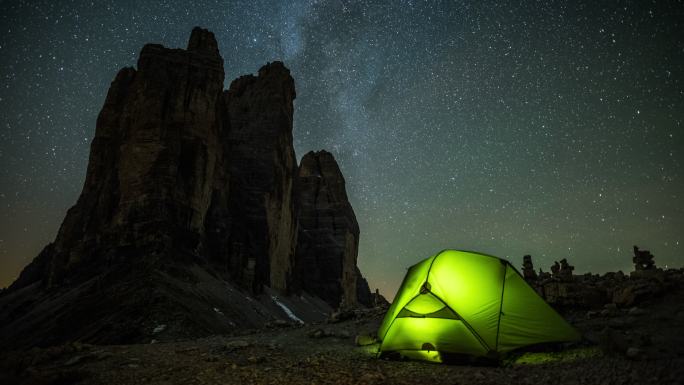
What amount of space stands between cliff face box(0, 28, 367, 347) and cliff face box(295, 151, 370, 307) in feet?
40.4

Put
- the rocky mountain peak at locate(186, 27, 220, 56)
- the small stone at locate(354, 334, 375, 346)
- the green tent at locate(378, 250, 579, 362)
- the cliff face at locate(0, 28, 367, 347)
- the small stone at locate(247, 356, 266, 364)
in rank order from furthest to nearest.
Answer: the rocky mountain peak at locate(186, 27, 220, 56) < the cliff face at locate(0, 28, 367, 347) < the small stone at locate(354, 334, 375, 346) < the small stone at locate(247, 356, 266, 364) < the green tent at locate(378, 250, 579, 362)

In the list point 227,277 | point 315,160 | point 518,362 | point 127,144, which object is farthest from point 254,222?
point 518,362

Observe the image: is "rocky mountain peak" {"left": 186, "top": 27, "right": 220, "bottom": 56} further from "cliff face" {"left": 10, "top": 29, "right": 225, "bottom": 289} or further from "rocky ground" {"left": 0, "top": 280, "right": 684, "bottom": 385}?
"rocky ground" {"left": 0, "top": 280, "right": 684, "bottom": 385}

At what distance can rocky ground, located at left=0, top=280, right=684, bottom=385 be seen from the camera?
6.45 meters

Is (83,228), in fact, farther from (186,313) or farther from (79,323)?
(186,313)

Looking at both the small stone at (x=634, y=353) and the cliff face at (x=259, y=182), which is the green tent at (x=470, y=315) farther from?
the cliff face at (x=259, y=182)

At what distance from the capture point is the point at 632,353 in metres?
6.56

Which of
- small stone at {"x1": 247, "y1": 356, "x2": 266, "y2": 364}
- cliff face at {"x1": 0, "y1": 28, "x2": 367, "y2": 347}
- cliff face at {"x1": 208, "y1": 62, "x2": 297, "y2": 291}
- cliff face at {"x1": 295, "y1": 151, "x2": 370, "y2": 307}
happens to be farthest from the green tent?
cliff face at {"x1": 295, "y1": 151, "x2": 370, "y2": 307}

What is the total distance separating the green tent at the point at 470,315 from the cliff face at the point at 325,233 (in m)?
66.5

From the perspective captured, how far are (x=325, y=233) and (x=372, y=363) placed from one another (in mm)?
82274

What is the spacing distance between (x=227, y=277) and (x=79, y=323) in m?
20.9

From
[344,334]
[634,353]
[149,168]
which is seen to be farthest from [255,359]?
[149,168]

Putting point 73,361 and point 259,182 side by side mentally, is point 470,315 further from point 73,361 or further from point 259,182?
point 259,182

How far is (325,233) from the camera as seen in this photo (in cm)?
8994
